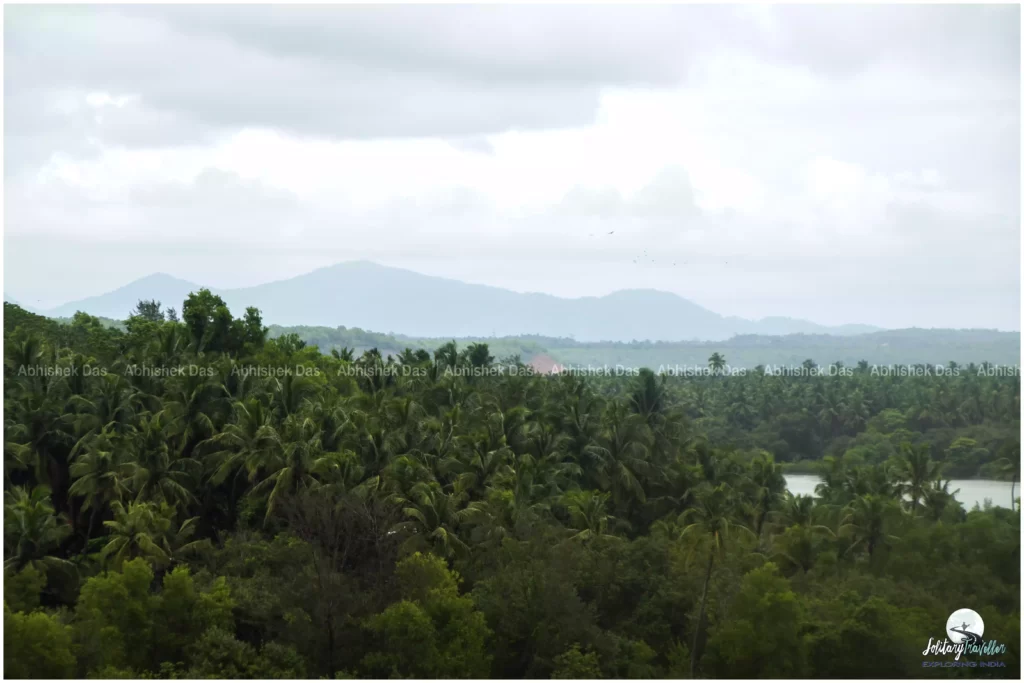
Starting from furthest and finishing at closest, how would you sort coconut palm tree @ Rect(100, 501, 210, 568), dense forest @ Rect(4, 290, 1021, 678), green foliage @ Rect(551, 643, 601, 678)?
coconut palm tree @ Rect(100, 501, 210, 568) < dense forest @ Rect(4, 290, 1021, 678) < green foliage @ Rect(551, 643, 601, 678)

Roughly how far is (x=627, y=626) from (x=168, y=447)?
15942mm

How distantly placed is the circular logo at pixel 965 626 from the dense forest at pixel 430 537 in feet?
1.10

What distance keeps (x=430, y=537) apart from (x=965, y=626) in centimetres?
1333

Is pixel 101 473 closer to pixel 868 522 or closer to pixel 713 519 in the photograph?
pixel 713 519

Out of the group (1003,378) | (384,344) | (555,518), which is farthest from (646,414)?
(384,344)

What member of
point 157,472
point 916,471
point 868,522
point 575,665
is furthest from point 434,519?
point 916,471

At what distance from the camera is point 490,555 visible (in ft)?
86.7

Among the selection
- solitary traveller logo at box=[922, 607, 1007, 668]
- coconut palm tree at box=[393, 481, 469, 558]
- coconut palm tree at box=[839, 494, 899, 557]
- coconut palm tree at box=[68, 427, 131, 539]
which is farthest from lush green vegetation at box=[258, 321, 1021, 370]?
coconut palm tree at box=[393, 481, 469, 558]

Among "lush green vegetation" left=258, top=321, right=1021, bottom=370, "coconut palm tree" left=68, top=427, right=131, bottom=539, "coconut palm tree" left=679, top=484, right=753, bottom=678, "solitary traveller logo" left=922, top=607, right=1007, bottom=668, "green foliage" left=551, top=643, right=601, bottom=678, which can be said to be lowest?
"green foliage" left=551, top=643, right=601, bottom=678

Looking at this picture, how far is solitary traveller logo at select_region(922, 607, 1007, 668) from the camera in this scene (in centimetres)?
2278

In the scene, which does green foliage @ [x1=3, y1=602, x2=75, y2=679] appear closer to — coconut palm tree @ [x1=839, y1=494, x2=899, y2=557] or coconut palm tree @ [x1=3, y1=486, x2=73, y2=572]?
coconut palm tree @ [x1=3, y1=486, x2=73, y2=572]

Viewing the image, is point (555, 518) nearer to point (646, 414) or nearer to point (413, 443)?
point (413, 443)

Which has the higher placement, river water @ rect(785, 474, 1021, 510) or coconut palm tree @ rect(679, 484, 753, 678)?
coconut palm tree @ rect(679, 484, 753, 678)

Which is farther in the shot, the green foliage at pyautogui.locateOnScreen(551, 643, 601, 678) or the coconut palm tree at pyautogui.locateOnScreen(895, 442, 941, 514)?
the coconut palm tree at pyautogui.locateOnScreen(895, 442, 941, 514)
